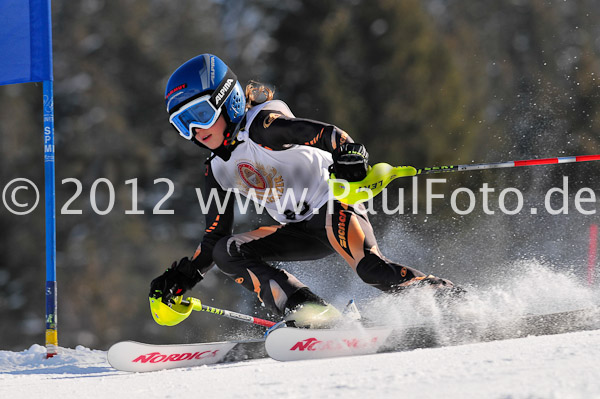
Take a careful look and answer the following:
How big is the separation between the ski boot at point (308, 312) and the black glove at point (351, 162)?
697 mm

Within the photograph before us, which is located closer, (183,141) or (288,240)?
(288,240)

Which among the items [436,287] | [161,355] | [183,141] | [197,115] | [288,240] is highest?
[183,141]

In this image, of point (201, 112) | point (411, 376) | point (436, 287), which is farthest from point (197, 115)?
point (411, 376)

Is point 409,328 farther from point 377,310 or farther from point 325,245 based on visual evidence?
point 325,245

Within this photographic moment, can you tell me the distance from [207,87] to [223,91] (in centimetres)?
9

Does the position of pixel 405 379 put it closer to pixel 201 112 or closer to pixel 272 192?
pixel 272 192

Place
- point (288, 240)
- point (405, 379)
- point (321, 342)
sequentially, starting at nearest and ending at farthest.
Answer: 1. point (405, 379)
2. point (321, 342)
3. point (288, 240)

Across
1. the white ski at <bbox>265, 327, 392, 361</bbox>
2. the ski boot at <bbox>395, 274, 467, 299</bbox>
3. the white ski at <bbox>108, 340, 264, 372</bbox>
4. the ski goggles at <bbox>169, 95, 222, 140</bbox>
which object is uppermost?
the ski goggles at <bbox>169, 95, 222, 140</bbox>

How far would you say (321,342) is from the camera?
10.3 feet

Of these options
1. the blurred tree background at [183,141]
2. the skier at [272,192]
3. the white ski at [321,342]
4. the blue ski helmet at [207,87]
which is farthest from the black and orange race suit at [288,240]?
the blurred tree background at [183,141]

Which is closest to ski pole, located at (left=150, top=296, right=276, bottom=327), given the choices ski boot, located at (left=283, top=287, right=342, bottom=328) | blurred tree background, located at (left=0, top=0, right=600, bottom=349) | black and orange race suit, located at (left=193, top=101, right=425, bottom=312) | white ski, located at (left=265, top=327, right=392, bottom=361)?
black and orange race suit, located at (left=193, top=101, right=425, bottom=312)

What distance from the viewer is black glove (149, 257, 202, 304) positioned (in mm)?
3869

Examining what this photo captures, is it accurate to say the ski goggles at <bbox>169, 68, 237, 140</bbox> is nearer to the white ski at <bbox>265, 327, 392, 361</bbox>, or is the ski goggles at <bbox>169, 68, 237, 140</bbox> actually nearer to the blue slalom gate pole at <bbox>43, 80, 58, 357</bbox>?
the white ski at <bbox>265, 327, 392, 361</bbox>

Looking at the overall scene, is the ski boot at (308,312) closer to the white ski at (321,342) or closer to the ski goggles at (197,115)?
the white ski at (321,342)
